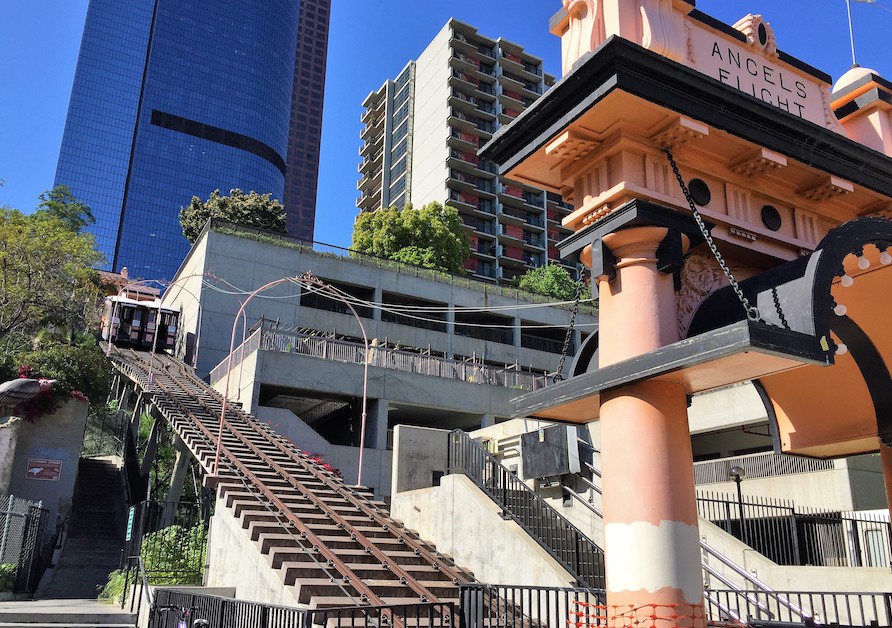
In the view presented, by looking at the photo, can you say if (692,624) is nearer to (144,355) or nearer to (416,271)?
(144,355)

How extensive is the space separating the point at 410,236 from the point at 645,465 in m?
53.0

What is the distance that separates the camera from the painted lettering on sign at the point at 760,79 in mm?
8281

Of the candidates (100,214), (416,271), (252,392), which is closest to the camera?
(252,392)

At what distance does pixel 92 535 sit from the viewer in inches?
957

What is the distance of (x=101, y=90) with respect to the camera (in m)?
150

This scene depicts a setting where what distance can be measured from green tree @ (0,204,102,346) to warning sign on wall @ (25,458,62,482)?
765 cm

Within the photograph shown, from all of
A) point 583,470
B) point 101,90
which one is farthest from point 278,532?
point 101,90

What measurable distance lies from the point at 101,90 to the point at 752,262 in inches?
6533

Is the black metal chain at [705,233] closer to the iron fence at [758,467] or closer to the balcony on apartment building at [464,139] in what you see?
the iron fence at [758,467]

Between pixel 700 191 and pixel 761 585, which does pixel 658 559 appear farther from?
pixel 761 585

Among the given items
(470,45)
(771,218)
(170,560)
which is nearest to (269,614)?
(771,218)

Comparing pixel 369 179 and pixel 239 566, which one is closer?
pixel 239 566

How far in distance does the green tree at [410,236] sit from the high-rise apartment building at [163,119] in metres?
100

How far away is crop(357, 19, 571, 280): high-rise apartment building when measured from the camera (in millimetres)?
82938
